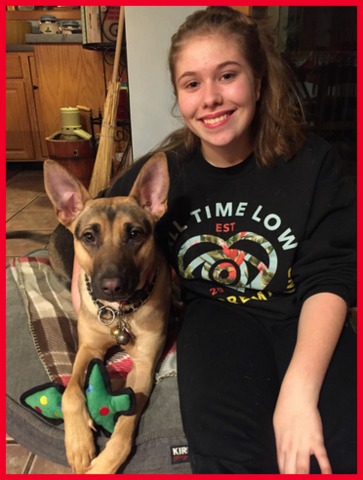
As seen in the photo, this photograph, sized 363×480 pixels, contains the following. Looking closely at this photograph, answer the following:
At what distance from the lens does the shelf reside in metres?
5.12

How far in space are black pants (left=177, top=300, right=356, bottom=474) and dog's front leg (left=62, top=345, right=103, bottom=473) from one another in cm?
32

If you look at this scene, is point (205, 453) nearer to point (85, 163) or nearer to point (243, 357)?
point (243, 357)

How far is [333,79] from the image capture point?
3494mm

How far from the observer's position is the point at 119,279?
52.4 inches

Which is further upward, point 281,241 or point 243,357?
point 281,241

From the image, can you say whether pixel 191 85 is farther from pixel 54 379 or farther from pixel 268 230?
pixel 54 379

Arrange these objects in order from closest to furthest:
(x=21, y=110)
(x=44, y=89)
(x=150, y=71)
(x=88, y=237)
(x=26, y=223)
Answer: (x=88, y=237), (x=150, y=71), (x=26, y=223), (x=44, y=89), (x=21, y=110)

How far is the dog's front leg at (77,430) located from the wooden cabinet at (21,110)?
4.40 meters

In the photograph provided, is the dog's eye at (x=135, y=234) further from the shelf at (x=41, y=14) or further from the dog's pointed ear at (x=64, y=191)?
the shelf at (x=41, y=14)

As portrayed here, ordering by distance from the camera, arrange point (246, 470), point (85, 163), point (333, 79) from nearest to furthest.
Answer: point (246, 470), point (333, 79), point (85, 163)

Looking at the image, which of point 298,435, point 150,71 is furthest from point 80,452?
point 150,71

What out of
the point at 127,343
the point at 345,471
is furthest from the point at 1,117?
the point at 345,471

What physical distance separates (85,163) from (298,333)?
3.10 metres

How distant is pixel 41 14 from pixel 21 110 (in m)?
1.38
